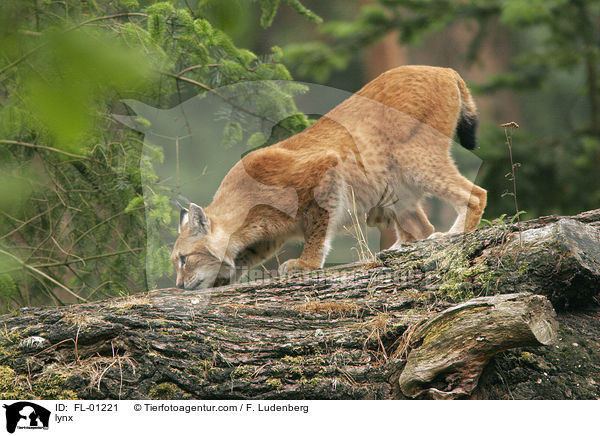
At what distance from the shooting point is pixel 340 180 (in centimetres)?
452

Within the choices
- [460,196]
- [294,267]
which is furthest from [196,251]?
[460,196]

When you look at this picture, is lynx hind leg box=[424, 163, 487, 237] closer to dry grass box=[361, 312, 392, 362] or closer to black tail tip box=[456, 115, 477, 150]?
Result: black tail tip box=[456, 115, 477, 150]

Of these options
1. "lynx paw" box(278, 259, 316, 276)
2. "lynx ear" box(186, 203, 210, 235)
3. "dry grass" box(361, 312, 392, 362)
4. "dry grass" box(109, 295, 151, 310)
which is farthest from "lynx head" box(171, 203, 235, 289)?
"dry grass" box(361, 312, 392, 362)

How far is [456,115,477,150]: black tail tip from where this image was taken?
4.87 m

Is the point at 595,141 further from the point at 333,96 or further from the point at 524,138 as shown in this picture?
the point at 333,96

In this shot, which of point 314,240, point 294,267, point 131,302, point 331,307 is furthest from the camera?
point 314,240

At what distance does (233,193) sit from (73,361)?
6.75 ft

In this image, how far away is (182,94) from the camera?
4.62 m

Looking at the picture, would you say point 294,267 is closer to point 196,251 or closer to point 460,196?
point 196,251

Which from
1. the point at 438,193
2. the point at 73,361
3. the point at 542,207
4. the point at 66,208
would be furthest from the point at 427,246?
the point at 542,207

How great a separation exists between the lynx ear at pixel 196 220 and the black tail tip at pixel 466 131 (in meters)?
2.27

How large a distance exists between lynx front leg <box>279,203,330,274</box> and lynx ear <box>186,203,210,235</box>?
638 mm

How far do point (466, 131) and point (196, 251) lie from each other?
2.49 metres

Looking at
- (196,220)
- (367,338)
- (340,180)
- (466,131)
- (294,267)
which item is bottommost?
(294,267)
